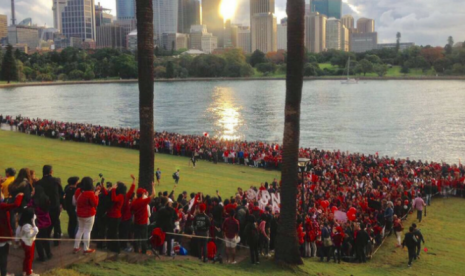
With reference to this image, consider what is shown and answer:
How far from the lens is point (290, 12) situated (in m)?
11.6

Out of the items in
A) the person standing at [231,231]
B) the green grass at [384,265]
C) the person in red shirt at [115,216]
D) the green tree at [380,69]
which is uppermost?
the green tree at [380,69]

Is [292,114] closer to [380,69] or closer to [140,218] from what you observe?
[140,218]

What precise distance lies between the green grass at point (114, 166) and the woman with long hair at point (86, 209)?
12.1 metres

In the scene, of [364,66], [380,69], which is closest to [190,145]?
[364,66]

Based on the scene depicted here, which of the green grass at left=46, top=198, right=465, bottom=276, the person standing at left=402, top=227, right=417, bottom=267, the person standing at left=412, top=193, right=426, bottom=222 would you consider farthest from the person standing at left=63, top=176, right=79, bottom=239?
the person standing at left=412, top=193, right=426, bottom=222

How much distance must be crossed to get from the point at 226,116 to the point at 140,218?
67769 millimetres

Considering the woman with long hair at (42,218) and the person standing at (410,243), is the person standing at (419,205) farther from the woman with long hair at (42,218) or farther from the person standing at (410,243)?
the woman with long hair at (42,218)

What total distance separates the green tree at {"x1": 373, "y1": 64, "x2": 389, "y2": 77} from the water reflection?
71790 millimetres

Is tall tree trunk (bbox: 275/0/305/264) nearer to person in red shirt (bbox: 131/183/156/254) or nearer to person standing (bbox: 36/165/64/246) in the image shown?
person in red shirt (bbox: 131/183/156/254)

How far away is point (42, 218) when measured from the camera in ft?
28.2

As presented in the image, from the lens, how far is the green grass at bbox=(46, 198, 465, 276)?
8.75 m

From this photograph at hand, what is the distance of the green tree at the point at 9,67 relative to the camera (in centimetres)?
12714

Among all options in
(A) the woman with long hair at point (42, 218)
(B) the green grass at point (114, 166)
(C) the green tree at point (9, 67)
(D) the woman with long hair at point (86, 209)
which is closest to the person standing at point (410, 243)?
(D) the woman with long hair at point (86, 209)

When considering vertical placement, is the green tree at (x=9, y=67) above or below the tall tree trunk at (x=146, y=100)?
above
